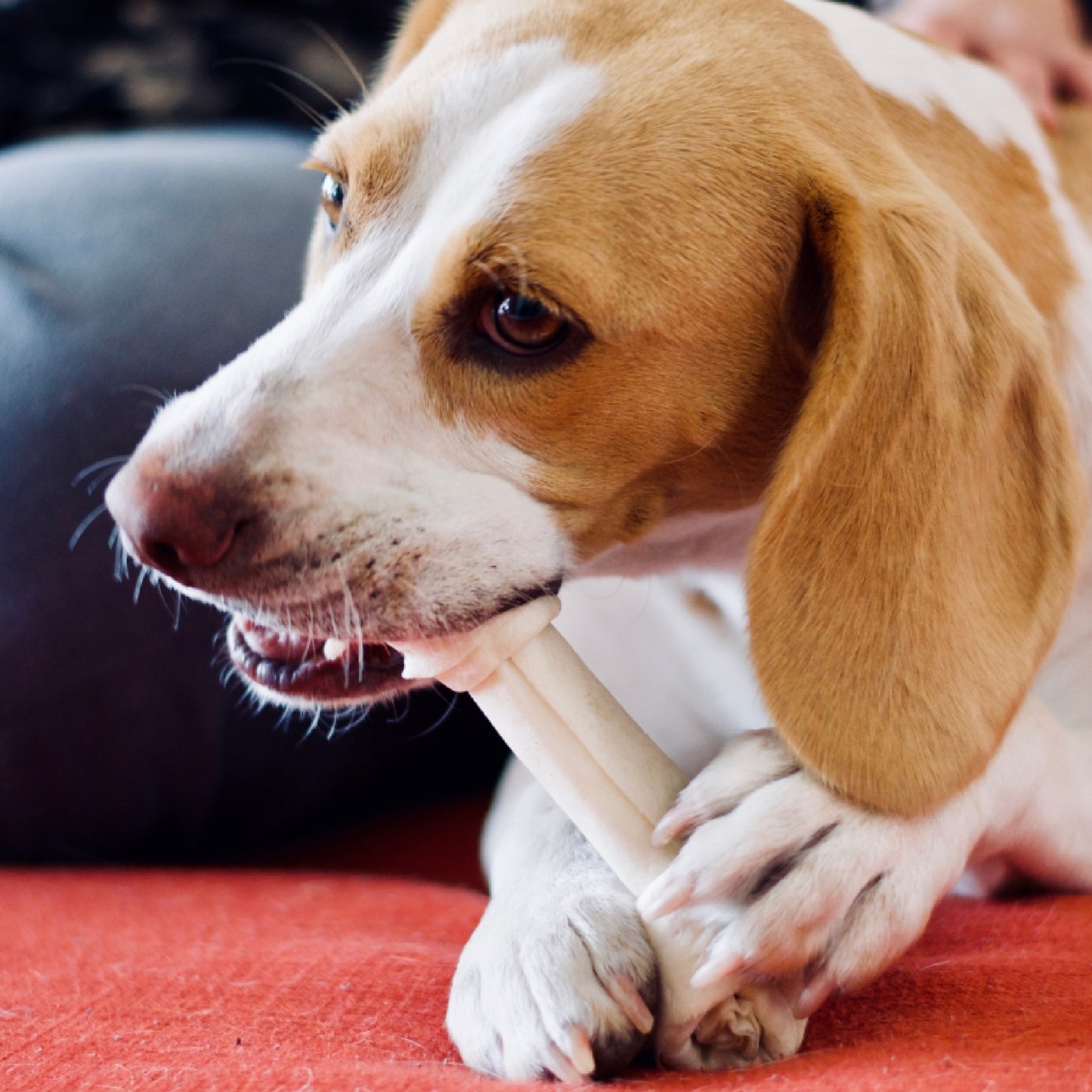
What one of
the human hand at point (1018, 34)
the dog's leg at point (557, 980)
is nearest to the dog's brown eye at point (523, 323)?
the dog's leg at point (557, 980)

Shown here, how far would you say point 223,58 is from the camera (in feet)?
7.55

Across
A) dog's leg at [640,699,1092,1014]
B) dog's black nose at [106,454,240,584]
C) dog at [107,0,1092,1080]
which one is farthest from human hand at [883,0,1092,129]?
dog's black nose at [106,454,240,584]

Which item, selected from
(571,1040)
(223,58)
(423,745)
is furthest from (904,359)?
(223,58)

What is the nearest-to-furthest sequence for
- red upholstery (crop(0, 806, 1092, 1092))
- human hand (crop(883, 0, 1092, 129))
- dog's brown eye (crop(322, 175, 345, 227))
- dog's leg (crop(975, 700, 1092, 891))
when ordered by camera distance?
1. red upholstery (crop(0, 806, 1092, 1092))
2. dog's leg (crop(975, 700, 1092, 891))
3. dog's brown eye (crop(322, 175, 345, 227))
4. human hand (crop(883, 0, 1092, 129))

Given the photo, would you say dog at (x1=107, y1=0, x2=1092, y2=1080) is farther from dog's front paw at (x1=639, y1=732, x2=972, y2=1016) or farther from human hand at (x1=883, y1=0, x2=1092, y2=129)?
human hand at (x1=883, y1=0, x2=1092, y2=129)

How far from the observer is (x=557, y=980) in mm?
899

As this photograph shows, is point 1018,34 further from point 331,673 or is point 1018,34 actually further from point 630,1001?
point 630,1001

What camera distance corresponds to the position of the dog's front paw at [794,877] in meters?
0.88

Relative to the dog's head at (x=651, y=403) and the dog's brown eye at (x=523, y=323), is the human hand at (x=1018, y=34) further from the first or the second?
the dog's brown eye at (x=523, y=323)

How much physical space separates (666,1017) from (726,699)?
1.56ft

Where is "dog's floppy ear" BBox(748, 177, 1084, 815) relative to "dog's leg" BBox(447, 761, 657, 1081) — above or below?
above

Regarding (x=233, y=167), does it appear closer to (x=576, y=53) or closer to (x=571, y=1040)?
(x=576, y=53)

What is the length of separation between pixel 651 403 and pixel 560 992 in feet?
1.51

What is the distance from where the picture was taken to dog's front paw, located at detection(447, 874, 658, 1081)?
2.85 ft
